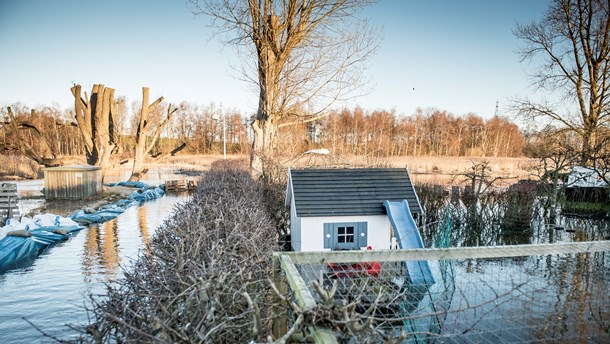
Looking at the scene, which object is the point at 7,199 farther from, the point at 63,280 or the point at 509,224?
the point at 509,224

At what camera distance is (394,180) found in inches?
410

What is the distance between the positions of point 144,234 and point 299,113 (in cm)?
771

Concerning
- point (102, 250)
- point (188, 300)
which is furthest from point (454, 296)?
point (102, 250)

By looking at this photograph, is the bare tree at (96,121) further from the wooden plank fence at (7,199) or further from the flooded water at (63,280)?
the flooded water at (63,280)

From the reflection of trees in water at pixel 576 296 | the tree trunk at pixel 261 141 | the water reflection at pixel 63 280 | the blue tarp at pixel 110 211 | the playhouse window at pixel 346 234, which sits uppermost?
the tree trunk at pixel 261 141

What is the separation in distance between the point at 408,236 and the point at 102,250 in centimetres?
840

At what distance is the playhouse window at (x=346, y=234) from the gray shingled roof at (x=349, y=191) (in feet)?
0.98

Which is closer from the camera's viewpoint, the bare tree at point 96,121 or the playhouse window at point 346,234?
the playhouse window at point 346,234

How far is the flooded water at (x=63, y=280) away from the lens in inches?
273

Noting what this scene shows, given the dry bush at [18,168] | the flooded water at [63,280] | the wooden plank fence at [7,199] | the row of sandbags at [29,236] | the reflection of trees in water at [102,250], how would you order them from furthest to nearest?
the dry bush at [18,168], the wooden plank fence at [7,199], the row of sandbags at [29,236], the reflection of trees in water at [102,250], the flooded water at [63,280]

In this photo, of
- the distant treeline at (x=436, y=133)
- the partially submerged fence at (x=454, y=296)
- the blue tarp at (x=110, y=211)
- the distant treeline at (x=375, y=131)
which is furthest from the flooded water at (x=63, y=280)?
the distant treeline at (x=436, y=133)

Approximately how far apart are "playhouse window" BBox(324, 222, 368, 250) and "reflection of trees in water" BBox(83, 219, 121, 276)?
14.8ft

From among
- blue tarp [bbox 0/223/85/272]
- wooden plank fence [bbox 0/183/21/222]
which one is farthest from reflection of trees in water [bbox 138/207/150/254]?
wooden plank fence [bbox 0/183/21/222]

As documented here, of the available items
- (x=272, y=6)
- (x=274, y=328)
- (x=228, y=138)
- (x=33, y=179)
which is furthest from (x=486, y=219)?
(x=228, y=138)
